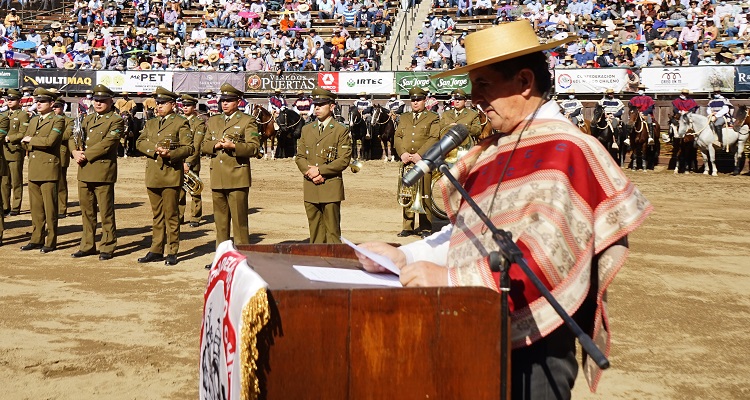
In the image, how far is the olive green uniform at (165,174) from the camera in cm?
998

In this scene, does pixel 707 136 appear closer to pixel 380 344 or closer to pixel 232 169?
pixel 232 169

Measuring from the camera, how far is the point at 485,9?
31891mm

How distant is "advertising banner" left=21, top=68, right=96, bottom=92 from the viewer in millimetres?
29984

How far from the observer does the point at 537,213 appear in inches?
99.1

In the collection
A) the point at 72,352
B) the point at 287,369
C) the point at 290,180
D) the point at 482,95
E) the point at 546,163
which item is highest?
the point at 482,95

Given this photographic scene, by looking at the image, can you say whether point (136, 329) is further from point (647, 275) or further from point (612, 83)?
point (612, 83)

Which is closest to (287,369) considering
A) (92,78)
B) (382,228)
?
(382,228)

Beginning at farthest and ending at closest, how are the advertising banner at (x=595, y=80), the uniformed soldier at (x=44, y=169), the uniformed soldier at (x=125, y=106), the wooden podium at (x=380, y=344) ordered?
the uniformed soldier at (x=125, y=106), the advertising banner at (x=595, y=80), the uniformed soldier at (x=44, y=169), the wooden podium at (x=380, y=344)

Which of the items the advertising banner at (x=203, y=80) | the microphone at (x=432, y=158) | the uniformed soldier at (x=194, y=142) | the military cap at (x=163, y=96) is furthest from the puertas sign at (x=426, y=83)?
the microphone at (x=432, y=158)

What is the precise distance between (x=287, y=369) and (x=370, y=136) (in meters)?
23.0

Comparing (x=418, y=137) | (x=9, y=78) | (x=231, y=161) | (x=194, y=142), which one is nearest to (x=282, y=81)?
(x=9, y=78)

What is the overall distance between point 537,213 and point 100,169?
28.3ft

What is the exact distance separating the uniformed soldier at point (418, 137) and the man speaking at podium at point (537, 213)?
931 cm

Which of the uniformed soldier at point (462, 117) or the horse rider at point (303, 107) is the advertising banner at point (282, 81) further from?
the uniformed soldier at point (462, 117)
